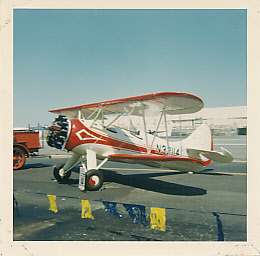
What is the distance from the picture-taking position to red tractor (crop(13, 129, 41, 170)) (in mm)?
5434

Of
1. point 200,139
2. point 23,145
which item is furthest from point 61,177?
A: point 200,139

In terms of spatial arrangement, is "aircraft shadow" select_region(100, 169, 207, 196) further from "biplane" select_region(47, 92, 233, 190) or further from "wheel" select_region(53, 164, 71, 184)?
"wheel" select_region(53, 164, 71, 184)

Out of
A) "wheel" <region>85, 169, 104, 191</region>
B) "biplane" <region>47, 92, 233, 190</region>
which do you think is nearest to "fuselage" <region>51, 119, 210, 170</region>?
"biplane" <region>47, 92, 233, 190</region>

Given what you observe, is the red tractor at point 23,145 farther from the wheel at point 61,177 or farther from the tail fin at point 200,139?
the tail fin at point 200,139

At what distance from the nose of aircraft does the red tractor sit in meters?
1.47

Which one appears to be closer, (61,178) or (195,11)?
(195,11)

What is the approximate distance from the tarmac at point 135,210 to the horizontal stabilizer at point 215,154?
0.74 feet

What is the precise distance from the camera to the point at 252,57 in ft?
9.48

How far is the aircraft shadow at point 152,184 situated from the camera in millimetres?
3852

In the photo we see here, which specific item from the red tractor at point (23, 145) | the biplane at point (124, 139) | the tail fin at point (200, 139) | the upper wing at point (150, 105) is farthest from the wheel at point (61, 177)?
the tail fin at point (200, 139)

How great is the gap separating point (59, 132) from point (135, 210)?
1513mm

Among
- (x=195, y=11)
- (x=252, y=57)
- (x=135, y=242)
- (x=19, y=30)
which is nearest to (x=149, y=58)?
(x=195, y=11)
